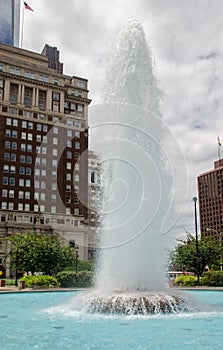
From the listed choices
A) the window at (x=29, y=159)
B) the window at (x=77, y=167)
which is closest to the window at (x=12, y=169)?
the window at (x=29, y=159)

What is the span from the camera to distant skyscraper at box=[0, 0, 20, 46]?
117 meters

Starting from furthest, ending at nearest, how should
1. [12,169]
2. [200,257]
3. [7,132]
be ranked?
[7,132], [12,169], [200,257]

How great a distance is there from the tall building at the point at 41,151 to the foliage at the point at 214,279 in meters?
44.1

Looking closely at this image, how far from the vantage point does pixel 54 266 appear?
4038 cm

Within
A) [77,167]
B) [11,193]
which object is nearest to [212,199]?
[77,167]

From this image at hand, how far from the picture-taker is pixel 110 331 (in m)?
11.2

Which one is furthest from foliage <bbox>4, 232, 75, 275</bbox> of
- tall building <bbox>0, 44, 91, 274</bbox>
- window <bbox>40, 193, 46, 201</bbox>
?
window <bbox>40, 193, 46, 201</bbox>

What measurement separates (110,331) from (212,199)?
149 metres

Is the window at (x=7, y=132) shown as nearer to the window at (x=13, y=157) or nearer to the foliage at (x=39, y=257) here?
the window at (x=13, y=157)

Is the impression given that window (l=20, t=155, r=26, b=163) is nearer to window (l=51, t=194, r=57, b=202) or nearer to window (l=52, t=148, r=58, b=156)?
window (l=52, t=148, r=58, b=156)

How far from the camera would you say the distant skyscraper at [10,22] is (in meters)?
117

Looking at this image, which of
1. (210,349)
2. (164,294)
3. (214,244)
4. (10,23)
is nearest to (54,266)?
(214,244)

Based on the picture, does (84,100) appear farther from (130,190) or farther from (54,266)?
(130,190)

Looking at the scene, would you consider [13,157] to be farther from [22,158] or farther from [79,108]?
[79,108]
